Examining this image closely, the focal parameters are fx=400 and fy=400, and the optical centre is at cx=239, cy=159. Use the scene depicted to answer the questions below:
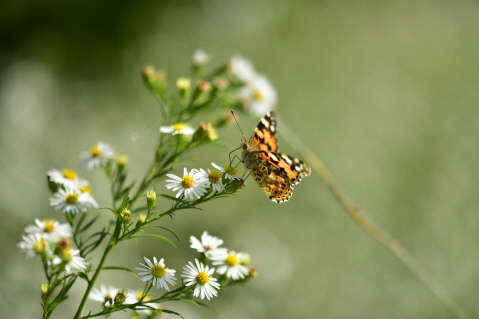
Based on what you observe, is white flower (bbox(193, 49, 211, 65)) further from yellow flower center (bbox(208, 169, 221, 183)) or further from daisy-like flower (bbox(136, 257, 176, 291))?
daisy-like flower (bbox(136, 257, 176, 291))

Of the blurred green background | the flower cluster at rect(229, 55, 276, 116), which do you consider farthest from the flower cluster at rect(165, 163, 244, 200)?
the blurred green background

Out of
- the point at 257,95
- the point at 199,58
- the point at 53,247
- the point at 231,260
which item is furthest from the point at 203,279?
the point at 257,95

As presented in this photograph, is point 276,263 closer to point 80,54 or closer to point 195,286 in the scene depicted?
point 195,286

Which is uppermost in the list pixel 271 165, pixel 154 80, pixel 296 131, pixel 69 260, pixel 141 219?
pixel 296 131

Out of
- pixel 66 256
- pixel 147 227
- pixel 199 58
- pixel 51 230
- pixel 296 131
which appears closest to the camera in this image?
pixel 66 256

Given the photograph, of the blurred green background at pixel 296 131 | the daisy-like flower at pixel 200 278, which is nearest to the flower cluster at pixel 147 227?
the daisy-like flower at pixel 200 278

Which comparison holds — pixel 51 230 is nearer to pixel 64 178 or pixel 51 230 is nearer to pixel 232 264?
pixel 64 178
